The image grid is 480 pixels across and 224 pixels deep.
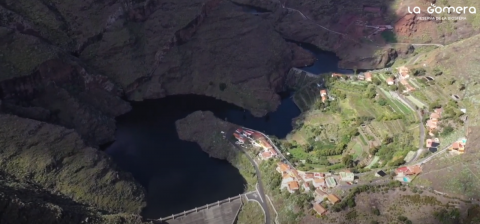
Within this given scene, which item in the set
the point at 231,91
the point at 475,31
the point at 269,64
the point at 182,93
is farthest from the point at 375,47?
the point at 182,93

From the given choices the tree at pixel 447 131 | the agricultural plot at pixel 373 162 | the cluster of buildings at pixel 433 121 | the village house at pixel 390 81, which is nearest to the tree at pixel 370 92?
the village house at pixel 390 81

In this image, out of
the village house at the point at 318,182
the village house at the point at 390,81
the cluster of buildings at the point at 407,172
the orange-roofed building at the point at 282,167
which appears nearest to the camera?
the cluster of buildings at the point at 407,172

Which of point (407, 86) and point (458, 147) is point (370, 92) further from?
point (458, 147)

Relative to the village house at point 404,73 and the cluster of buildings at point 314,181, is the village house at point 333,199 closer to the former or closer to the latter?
the cluster of buildings at point 314,181

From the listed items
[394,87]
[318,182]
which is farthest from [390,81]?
[318,182]

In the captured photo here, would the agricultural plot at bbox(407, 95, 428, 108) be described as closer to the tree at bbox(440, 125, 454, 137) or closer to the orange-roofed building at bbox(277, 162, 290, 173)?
the tree at bbox(440, 125, 454, 137)

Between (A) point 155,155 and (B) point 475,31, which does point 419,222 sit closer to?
(A) point 155,155
